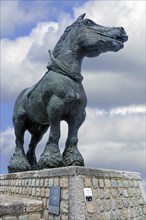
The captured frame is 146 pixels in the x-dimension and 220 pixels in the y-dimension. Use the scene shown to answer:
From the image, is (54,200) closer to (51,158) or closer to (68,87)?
(51,158)

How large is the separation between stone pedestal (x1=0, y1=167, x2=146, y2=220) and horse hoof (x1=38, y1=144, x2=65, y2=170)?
6.9 inches

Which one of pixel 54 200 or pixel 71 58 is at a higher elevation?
pixel 71 58

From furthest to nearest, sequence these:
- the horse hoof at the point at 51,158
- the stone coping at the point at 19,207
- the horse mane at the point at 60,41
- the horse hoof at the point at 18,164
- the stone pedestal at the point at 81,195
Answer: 1. the horse hoof at the point at 18,164
2. the horse mane at the point at 60,41
3. the horse hoof at the point at 51,158
4. the stone coping at the point at 19,207
5. the stone pedestal at the point at 81,195

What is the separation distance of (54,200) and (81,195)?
0.51 meters

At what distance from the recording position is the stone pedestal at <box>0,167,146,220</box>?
16.8 feet

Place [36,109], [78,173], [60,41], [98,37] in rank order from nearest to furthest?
[78,173], [98,37], [36,109], [60,41]

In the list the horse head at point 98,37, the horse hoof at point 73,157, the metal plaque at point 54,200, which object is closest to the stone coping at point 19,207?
the metal plaque at point 54,200

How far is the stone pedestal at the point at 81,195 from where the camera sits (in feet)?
16.8

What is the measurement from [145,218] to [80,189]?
5.73 feet

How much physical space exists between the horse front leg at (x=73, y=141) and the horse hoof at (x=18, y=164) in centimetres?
107

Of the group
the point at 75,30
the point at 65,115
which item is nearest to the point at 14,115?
the point at 65,115

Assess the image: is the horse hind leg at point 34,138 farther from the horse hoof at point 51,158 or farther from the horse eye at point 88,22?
the horse eye at point 88,22

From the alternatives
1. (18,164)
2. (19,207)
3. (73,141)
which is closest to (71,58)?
(73,141)

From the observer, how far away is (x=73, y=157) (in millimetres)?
6152
